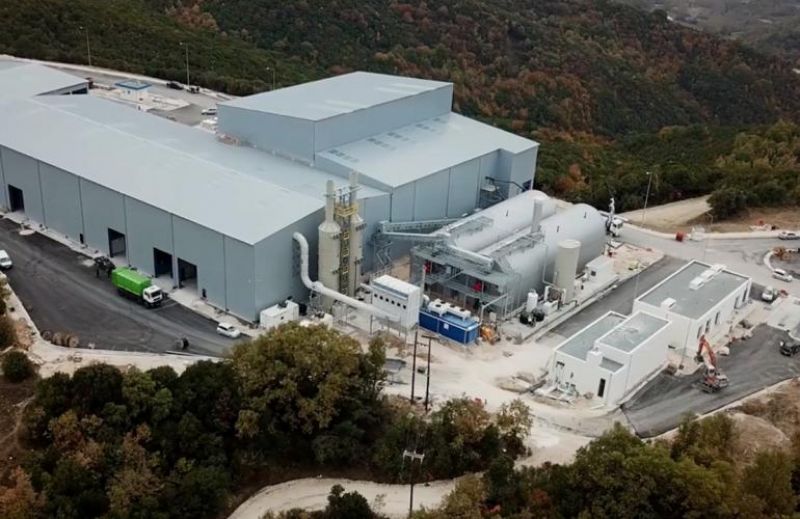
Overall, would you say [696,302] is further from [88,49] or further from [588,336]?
[88,49]

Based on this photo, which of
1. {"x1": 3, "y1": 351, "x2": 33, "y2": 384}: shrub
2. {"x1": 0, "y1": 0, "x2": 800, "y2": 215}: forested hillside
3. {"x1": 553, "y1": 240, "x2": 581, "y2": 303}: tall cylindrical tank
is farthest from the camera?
{"x1": 0, "y1": 0, "x2": 800, "y2": 215}: forested hillside

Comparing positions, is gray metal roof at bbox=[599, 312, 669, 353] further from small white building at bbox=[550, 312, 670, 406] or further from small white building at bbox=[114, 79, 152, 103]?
small white building at bbox=[114, 79, 152, 103]

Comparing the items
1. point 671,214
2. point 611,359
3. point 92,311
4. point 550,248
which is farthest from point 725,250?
point 92,311

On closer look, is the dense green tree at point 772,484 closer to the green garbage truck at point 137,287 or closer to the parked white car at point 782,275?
the parked white car at point 782,275

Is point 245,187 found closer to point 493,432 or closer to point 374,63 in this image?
point 493,432

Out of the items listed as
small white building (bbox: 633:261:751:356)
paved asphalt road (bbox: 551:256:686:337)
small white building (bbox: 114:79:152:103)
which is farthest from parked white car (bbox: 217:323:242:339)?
small white building (bbox: 114:79:152:103)

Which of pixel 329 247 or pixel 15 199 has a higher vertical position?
pixel 329 247
